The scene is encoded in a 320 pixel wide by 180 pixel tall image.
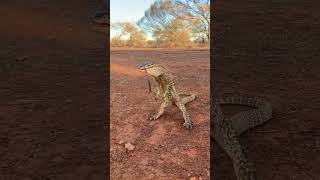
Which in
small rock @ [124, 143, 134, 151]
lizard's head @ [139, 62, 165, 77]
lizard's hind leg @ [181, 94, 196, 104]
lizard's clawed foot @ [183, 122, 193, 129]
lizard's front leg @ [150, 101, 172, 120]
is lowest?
small rock @ [124, 143, 134, 151]

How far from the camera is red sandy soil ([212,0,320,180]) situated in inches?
168

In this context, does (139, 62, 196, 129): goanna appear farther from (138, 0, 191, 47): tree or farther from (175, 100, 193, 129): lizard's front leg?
(138, 0, 191, 47): tree

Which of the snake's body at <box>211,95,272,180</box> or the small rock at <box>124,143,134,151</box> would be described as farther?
the small rock at <box>124,143,134,151</box>

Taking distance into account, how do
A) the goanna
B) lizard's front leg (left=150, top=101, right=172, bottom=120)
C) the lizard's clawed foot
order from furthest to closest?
lizard's front leg (left=150, top=101, right=172, bottom=120) → the goanna → the lizard's clawed foot

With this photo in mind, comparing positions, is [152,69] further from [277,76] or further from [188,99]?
[277,76]

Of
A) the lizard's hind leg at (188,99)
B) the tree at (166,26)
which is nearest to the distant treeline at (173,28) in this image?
the tree at (166,26)

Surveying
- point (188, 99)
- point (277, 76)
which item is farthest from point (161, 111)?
point (277, 76)

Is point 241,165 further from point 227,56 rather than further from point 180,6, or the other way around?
point 180,6

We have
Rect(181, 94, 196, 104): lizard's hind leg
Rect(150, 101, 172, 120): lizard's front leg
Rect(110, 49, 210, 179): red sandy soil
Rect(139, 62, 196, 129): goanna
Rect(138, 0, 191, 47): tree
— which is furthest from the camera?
Rect(138, 0, 191, 47): tree
